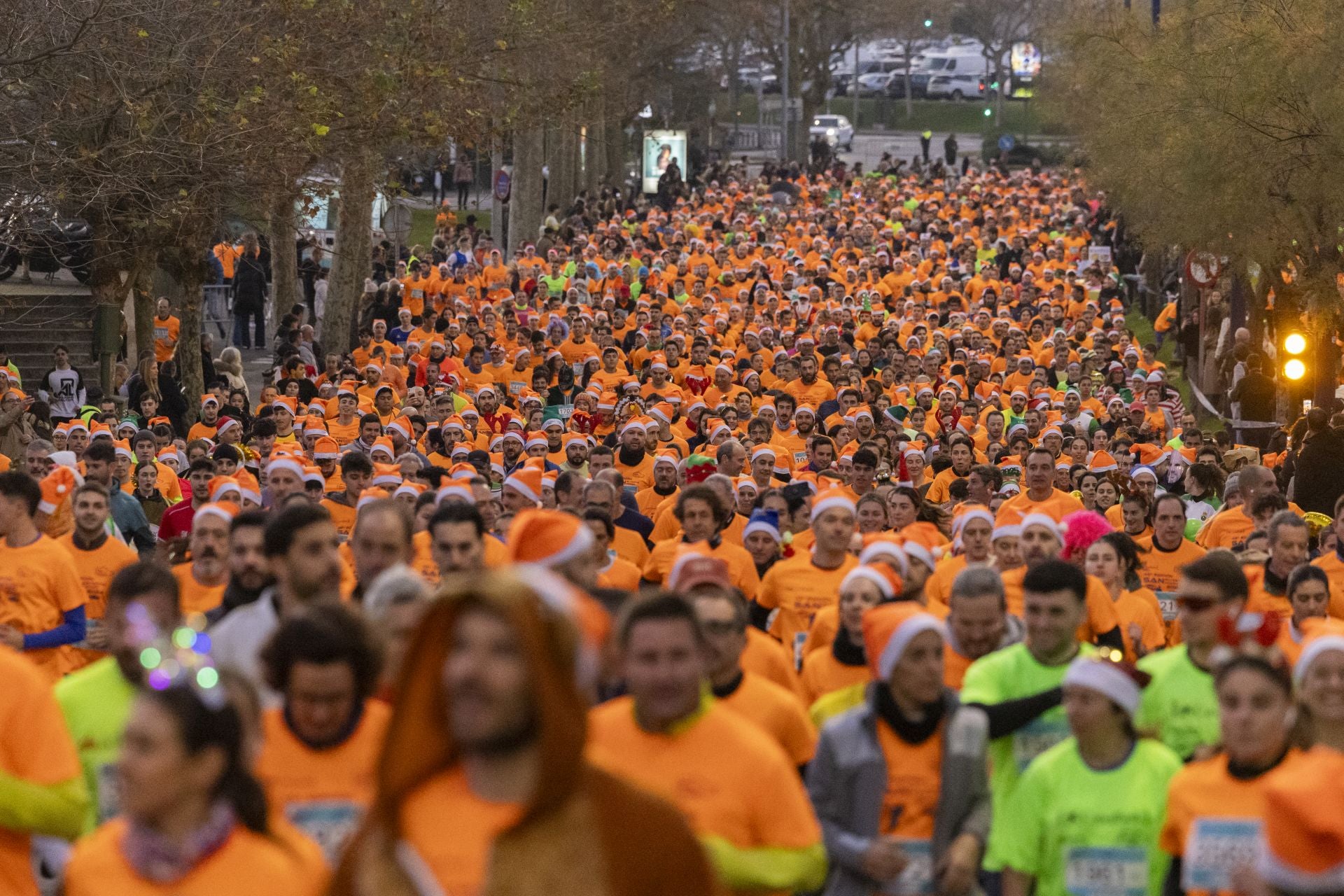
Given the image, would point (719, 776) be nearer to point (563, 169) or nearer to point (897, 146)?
point (563, 169)

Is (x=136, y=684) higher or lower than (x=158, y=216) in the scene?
lower

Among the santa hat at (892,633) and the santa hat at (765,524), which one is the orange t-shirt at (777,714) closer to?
the santa hat at (892,633)

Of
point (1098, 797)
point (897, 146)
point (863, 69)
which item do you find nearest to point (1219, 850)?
point (1098, 797)

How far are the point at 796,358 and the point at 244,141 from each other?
23.8 feet

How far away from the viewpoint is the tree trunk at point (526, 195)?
157 feet

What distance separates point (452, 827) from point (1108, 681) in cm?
286

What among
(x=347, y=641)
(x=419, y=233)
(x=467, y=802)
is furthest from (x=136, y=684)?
(x=419, y=233)

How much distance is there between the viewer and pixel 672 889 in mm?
3865

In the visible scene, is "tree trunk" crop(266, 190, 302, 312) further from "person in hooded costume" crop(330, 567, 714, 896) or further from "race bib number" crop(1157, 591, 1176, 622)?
"person in hooded costume" crop(330, 567, 714, 896)

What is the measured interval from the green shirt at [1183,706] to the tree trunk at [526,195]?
40.7 m

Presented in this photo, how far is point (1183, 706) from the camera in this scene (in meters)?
7.46

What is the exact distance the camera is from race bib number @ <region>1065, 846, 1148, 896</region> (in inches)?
247

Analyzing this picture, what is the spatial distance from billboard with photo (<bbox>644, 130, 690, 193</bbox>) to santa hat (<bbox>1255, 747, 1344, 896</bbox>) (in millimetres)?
62066

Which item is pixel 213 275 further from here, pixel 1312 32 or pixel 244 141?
pixel 1312 32
